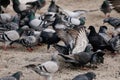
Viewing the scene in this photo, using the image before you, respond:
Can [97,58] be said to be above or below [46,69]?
below

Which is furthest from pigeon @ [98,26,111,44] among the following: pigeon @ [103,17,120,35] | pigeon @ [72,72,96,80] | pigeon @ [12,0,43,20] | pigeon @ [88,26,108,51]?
pigeon @ [12,0,43,20]

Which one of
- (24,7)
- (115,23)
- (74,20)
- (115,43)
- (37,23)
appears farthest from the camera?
(24,7)

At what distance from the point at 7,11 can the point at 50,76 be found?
692cm

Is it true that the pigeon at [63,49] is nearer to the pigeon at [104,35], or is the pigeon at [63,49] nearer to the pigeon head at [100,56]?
the pigeon head at [100,56]

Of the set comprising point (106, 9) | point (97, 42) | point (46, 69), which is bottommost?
point (106, 9)

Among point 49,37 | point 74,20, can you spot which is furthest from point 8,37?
point 74,20

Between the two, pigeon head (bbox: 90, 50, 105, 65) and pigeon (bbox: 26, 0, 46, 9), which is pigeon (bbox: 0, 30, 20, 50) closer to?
pigeon head (bbox: 90, 50, 105, 65)

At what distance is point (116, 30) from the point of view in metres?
12.4

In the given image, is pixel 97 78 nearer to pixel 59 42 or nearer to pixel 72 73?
pixel 72 73

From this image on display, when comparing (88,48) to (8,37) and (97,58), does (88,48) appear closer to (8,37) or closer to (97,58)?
(97,58)

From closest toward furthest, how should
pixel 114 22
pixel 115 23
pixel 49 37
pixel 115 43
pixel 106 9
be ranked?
pixel 115 43
pixel 49 37
pixel 115 23
pixel 114 22
pixel 106 9

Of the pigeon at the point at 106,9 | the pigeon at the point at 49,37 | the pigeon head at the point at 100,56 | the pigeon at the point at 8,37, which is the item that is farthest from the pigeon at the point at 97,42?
the pigeon at the point at 106,9

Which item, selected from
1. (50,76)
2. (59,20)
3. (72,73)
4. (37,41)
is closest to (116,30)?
(59,20)

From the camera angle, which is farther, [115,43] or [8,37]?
[8,37]
